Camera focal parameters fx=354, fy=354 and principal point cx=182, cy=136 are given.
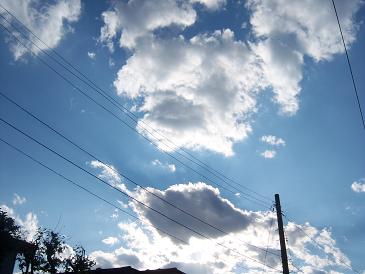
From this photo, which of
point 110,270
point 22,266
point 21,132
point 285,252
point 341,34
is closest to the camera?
point 341,34

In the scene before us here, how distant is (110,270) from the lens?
30953mm

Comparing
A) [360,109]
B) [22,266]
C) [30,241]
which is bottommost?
[22,266]

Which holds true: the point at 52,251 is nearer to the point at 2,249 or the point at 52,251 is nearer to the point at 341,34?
the point at 2,249

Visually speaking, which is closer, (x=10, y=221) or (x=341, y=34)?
(x=341, y=34)

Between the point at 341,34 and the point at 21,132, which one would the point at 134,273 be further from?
the point at 341,34

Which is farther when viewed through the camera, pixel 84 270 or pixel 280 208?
pixel 84 270

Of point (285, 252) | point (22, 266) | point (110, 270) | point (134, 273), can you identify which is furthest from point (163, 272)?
point (285, 252)

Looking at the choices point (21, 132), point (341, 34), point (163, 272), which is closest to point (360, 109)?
point (341, 34)

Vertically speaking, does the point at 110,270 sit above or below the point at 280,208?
below

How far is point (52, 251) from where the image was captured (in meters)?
30.5

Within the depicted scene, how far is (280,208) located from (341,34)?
13.0 metres

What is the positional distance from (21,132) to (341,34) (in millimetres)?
11638

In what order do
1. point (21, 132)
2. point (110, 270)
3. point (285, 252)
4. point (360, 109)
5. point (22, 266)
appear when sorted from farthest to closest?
point (110, 270) < point (22, 266) < point (285, 252) < point (360, 109) < point (21, 132)

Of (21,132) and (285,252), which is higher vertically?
(21,132)
